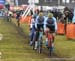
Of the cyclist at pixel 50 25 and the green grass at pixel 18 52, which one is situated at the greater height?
the cyclist at pixel 50 25

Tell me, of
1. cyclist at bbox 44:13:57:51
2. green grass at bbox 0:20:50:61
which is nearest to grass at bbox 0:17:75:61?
green grass at bbox 0:20:50:61

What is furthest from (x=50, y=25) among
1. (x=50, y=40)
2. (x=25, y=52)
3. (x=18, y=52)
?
(x=18, y=52)

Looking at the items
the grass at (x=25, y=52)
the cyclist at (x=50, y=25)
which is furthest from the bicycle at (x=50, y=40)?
the grass at (x=25, y=52)

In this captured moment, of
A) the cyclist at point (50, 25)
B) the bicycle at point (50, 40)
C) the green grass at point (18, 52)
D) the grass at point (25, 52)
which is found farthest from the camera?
the cyclist at point (50, 25)

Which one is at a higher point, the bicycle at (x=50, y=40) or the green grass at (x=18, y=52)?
the bicycle at (x=50, y=40)

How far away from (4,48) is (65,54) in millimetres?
3772

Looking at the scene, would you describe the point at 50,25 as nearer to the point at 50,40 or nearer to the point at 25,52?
the point at 50,40

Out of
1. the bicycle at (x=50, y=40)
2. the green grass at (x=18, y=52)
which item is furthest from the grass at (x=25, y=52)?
the bicycle at (x=50, y=40)

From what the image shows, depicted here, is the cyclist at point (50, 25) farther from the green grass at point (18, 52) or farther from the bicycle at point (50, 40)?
the green grass at point (18, 52)

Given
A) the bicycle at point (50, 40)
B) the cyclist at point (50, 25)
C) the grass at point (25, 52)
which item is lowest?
the grass at point (25, 52)

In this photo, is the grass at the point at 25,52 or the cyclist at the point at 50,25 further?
the cyclist at the point at 50,25

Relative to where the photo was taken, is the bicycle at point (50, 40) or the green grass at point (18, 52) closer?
the green grass at point (18, 52)

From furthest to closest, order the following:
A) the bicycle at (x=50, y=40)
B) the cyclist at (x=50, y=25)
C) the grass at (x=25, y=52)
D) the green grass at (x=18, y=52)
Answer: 1. the cyclist at (x=50, y=25)
2. the bicycle at (x=50, y=40)
3. the grass at (x=25, y=52)
4. the green grass at (x=18, y=52)

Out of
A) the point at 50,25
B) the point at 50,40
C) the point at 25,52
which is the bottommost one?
the point at 25,52
